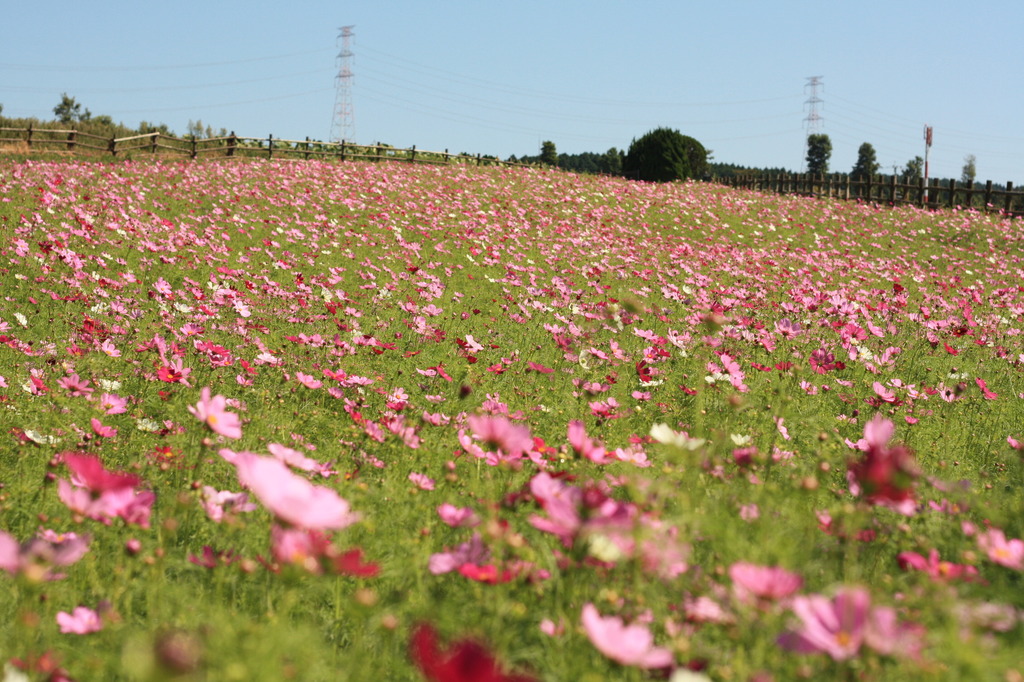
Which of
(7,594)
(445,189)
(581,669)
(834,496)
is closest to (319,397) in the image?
(7,594)

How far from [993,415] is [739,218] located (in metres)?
11.5

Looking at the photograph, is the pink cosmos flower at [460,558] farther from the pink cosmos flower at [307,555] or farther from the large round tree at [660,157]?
the large round tree at [660,157]

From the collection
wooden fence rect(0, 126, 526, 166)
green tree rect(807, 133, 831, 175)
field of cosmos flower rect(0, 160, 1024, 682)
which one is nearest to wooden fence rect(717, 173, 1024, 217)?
wooden fence rect(0, 126, 526, 166)

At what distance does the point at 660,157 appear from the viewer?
26.0m

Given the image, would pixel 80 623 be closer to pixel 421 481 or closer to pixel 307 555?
pixel 307 555

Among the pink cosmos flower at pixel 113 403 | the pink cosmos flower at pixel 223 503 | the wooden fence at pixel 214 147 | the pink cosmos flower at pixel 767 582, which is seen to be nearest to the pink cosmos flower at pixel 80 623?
the pink cosmos flower at pixel 223 503

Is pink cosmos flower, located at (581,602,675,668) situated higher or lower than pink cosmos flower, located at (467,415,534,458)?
lower

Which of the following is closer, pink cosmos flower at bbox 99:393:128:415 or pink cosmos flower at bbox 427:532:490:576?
pink cosmos flower at bbox 427:532:490:576

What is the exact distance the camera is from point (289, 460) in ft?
4.85

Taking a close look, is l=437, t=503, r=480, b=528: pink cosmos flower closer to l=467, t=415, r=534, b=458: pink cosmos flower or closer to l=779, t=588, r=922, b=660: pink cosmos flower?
l=467, t=415, r=534, b=458: pink cosmos flower

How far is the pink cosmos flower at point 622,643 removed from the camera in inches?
43.6

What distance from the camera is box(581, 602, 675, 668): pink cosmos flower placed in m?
1.11

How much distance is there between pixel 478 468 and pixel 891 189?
2448 cm

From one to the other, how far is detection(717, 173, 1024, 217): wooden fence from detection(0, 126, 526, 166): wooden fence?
12275 mm
